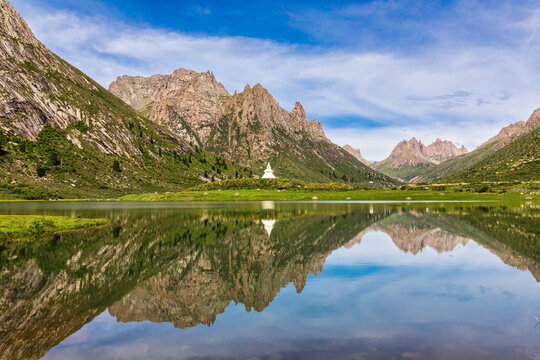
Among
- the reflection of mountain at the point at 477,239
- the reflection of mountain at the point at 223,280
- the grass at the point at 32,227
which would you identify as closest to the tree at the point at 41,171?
the grass at the point at 32,227

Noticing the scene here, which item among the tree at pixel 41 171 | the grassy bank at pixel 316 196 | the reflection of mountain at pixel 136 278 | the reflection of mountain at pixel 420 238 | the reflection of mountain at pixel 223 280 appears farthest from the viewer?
the tree at pixel 41 171

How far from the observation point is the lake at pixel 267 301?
1305 centimetres

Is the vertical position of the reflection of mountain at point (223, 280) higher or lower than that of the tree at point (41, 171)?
lower

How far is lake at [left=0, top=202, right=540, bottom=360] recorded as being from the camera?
1305 centimetres

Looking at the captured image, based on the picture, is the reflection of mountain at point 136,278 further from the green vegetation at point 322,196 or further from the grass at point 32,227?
the green vegetation at point 322,196

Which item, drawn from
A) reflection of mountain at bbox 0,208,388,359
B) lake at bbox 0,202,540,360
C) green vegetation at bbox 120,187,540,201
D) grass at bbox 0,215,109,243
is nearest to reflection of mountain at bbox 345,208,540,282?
lake at bbox 0,202,540,360

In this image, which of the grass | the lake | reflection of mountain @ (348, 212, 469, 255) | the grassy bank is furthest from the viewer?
the grassy bank

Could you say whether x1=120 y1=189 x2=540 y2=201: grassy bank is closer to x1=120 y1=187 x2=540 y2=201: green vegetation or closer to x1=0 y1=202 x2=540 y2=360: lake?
x1=120 y1=187 x2=540 y2=201: green vegetation

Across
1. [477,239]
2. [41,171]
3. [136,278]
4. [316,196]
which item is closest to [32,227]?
[136,278]

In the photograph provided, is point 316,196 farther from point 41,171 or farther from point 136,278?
point 136,278

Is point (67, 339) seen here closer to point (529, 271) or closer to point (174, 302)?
point (174, 302)

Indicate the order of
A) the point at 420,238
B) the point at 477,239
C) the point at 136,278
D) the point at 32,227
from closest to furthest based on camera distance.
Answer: the point at 136,278 < the point at 477,239 < the point at 420,238 < the point at 32,227

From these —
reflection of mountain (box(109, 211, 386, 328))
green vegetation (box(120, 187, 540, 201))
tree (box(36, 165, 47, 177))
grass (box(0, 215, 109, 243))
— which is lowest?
green vegetation (box(120, 187, 540, 201))

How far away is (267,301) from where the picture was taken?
19.1 meters
